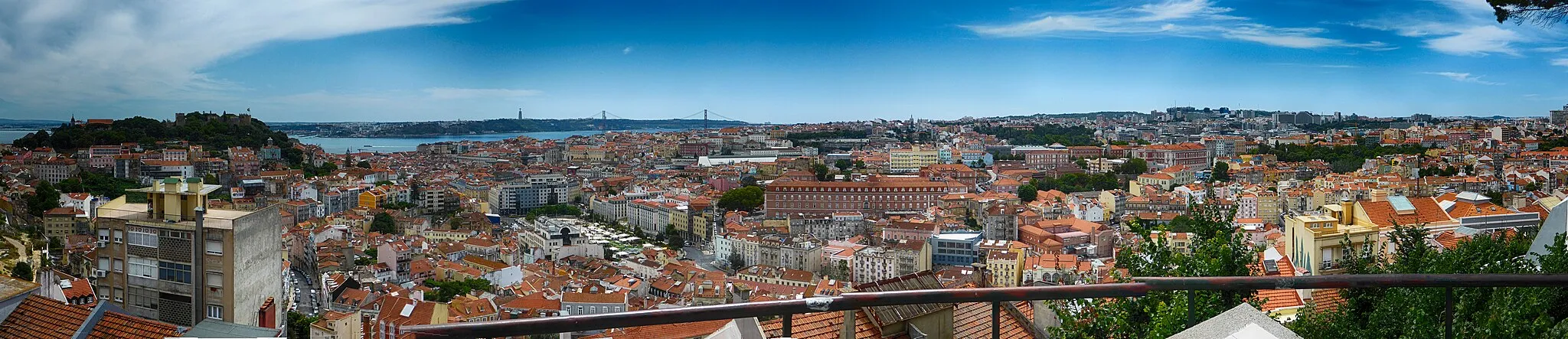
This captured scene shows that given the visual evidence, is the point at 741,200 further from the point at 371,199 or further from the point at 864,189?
the point at 371,199

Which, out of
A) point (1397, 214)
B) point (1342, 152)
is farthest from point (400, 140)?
point (1397, 214)

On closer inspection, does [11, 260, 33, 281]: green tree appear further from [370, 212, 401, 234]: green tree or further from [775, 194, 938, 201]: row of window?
[775, 194, 938, 201]: row of window

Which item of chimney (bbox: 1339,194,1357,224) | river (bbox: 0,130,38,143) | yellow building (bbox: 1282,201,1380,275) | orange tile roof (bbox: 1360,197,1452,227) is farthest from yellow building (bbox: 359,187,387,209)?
yellow building (bbox: 1282,201,1380,275)

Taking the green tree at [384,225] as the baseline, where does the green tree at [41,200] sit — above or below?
above

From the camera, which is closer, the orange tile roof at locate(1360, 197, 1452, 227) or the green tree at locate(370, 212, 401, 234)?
the orange tile roof at locate(1360, 197, 1452, 227)

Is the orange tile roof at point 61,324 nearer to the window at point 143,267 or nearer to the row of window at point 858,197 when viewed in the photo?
the window at point 143,267

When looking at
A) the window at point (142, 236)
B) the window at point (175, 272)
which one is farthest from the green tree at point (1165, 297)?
the window at point (142, 236)
